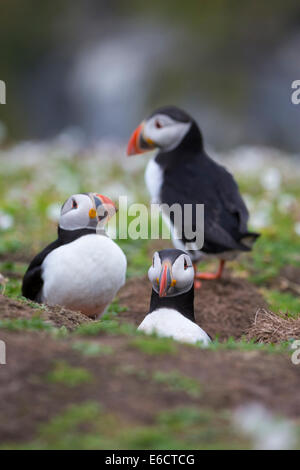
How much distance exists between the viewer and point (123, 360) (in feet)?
11.7

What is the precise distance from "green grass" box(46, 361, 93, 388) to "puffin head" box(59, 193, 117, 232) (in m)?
2.20

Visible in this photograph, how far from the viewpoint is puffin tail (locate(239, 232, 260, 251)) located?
6527 mm

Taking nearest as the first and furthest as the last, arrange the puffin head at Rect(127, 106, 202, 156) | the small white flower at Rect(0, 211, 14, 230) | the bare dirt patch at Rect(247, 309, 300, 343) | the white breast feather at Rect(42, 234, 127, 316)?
1. the bare dirt patch at Rect(247, 309, 300, 343)
2. the white breast feather at Rect(42, 234, 127, 316)
3. the puffin head at Rect(127, 106, 202, 156)
4. the small white flower at Rect(0, 211, 14, 230)

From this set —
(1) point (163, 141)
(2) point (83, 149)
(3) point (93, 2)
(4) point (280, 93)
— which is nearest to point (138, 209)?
(1) point (163, 141)

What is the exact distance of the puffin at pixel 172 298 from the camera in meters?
4.78

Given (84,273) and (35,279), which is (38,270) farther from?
(84,273)

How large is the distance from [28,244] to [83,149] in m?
6.43

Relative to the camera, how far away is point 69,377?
337cm

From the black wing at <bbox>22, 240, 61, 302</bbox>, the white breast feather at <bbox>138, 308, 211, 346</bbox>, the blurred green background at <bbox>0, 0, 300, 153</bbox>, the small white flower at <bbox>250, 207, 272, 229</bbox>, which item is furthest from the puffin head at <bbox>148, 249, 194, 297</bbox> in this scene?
the blurred green background at <bbox>0, 0, 300, 153</bbox>

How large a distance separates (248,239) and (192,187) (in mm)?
711

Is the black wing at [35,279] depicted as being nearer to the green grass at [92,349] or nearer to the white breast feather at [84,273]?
the white breast feather at [84,273]

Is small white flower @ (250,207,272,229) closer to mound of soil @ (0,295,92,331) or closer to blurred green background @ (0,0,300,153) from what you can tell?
mound of soil @ (0,295,92,331)

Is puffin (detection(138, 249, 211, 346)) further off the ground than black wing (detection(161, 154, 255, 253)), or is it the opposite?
black wing (detection(161, 154, 255, 253))

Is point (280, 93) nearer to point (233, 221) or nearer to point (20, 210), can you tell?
point (20, 210)
